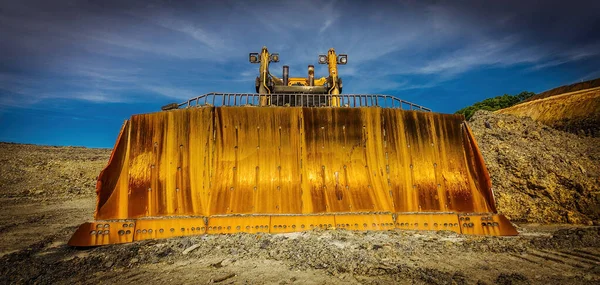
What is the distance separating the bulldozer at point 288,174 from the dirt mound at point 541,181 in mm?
3646

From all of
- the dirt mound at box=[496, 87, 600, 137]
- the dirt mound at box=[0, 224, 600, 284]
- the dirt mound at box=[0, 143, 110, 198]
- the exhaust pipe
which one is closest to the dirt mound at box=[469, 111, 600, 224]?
the dirt mound at box=[0, 224, 600, 284]

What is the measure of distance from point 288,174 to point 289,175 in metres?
0.02

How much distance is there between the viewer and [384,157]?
14.5 ft

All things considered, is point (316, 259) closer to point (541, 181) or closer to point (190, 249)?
point (190, 249)

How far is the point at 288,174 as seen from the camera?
431 cm

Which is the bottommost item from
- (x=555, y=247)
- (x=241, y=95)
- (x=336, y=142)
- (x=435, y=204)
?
(x=555, y=247)

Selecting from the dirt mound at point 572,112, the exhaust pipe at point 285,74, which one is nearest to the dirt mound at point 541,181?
the exhaust pipe at point 285,74

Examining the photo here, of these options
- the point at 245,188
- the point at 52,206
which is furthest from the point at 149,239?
the point at 52,206

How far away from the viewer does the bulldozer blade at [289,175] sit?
12.7 ft

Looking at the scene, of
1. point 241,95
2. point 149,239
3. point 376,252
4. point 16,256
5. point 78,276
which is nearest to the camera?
point 78,276

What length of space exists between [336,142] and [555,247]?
3.51m

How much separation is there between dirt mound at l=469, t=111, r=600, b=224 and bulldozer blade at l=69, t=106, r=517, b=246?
11.9 ft

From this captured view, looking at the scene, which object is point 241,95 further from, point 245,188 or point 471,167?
point 471,167

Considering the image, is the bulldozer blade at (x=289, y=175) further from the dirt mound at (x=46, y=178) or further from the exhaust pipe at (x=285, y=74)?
the dirt mound at (x=46, y=178)
